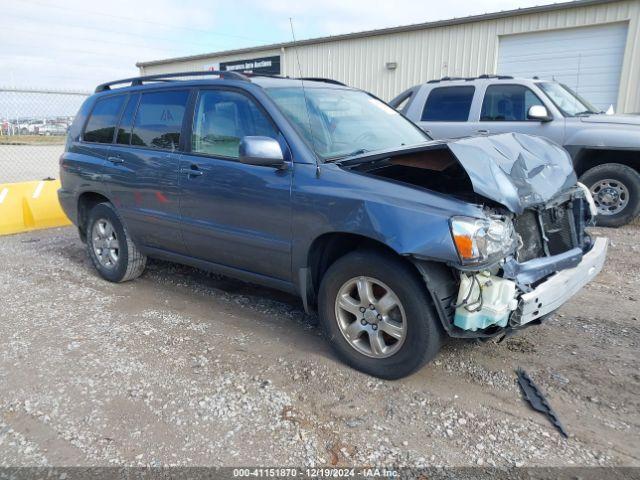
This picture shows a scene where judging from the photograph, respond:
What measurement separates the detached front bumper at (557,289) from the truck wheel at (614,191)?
4.08m

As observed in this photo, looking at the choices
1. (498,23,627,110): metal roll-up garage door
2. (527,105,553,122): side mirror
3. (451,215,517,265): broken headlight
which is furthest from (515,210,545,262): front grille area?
(498,23,627,110): metal roll-up garage door

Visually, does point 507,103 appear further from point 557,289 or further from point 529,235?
point 557,289

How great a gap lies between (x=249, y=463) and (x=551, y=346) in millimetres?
2322

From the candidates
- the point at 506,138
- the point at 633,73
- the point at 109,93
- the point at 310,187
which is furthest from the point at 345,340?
the point at 633,73

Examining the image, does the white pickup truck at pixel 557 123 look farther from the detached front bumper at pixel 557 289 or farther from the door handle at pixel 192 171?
the door handle at pixel 192 171

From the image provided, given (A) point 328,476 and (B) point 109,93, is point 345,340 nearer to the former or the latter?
(A) point 328,476

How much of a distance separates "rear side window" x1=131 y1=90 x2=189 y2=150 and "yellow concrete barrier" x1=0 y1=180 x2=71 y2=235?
399cm

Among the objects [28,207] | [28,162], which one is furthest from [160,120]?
[28,162]

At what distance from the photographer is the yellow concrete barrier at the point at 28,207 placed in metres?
7.59

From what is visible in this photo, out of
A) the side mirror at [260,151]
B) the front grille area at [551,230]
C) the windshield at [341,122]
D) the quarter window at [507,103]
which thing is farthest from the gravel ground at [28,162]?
the front grille area at [551,230]

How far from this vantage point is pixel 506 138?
11.8ft

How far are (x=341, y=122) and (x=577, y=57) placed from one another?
34.8ft

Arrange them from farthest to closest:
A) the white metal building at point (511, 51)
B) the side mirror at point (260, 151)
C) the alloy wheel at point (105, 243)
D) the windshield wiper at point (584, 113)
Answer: the white metal building at point (511, 51)
the windshield wiper at point (584, 113)
the alloy wheel at point (105, 243)
the side mirror at point (260, 151)

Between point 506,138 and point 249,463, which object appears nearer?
point 249,463
